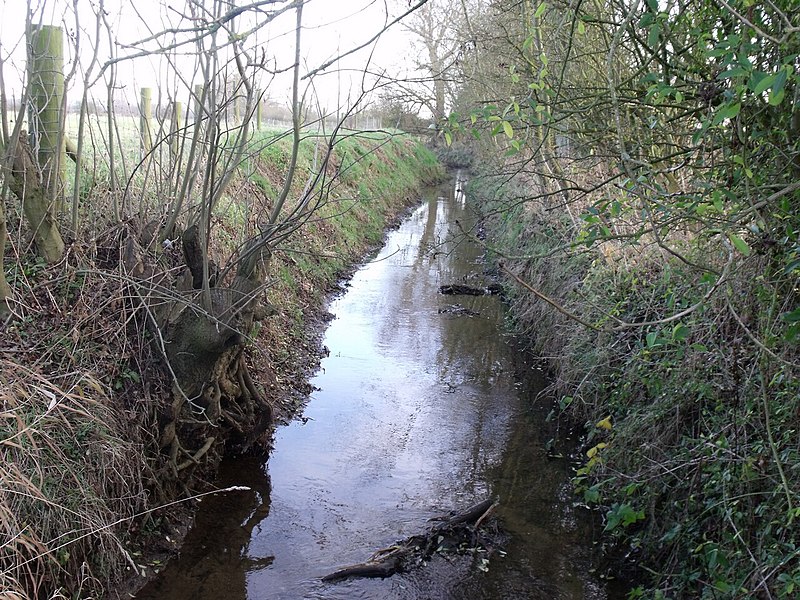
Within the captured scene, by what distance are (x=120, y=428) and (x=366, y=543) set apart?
6.82 feet

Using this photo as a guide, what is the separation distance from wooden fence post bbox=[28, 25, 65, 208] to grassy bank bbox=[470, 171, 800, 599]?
366 cm

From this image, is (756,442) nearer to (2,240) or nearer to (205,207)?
(205,207)

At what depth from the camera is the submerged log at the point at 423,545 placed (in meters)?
4.94

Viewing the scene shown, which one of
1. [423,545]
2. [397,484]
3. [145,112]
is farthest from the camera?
[145,112]

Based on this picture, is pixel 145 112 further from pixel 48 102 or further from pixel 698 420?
pixel 698 420

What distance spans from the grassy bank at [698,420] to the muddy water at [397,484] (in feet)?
1.98

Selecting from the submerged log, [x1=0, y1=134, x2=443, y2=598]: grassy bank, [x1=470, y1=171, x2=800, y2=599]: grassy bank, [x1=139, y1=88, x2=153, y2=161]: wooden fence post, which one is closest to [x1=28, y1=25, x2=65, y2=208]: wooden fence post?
[x1=0, y1=134, x2=443, y2=598]: grassy bank

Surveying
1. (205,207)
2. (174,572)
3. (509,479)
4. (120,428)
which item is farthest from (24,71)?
(509,479)

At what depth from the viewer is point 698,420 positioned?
477 cm

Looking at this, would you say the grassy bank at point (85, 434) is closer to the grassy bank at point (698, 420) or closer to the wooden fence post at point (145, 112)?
the wooden fence post at point (145, 112)

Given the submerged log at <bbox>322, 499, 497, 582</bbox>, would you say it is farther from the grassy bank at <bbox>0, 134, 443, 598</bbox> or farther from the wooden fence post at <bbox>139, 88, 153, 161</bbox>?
the wooden fence post at <bbox>139, 88, 153, 161</bbox>

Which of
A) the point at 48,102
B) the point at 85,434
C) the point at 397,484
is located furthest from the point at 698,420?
the point at 48,102

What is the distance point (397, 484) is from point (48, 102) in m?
4.46

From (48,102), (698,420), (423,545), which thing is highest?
(48,102)
